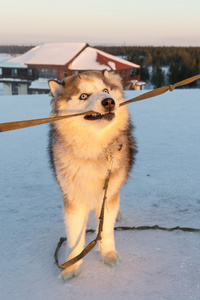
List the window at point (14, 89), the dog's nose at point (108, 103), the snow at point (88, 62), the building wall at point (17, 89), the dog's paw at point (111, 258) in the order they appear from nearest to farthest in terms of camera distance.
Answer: the dog's nose at point (108, 103) < the dog's paw at point (111, 258) < the snow at point (88, 62) < the building wall at point (17, 89) < the window at point (14, 89)

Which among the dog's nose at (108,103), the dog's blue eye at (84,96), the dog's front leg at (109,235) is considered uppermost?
the dog's blue eye at (84,96)

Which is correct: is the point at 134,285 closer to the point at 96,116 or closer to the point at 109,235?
the point at 109,235

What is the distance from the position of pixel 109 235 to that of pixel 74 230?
1.10ft

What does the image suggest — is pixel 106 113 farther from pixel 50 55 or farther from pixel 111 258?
pixel 50 55

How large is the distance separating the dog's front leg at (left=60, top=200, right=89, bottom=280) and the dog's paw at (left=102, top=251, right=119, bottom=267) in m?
0.22

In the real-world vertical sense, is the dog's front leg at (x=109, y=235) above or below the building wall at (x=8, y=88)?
above

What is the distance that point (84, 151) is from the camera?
2152 mm

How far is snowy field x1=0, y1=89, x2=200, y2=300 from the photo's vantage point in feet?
6.91

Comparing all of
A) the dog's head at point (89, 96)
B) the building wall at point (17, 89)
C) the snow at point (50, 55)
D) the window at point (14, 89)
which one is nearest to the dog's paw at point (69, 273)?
the dog's head at point (89, 96)

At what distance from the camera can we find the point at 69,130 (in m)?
2.13

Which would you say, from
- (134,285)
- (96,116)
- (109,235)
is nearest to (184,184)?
A: (109,235)

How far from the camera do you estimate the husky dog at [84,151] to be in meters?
2.11

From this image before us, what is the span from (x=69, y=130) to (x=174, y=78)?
176 feet

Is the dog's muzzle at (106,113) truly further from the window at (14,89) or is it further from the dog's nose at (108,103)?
the window at (14,89)
